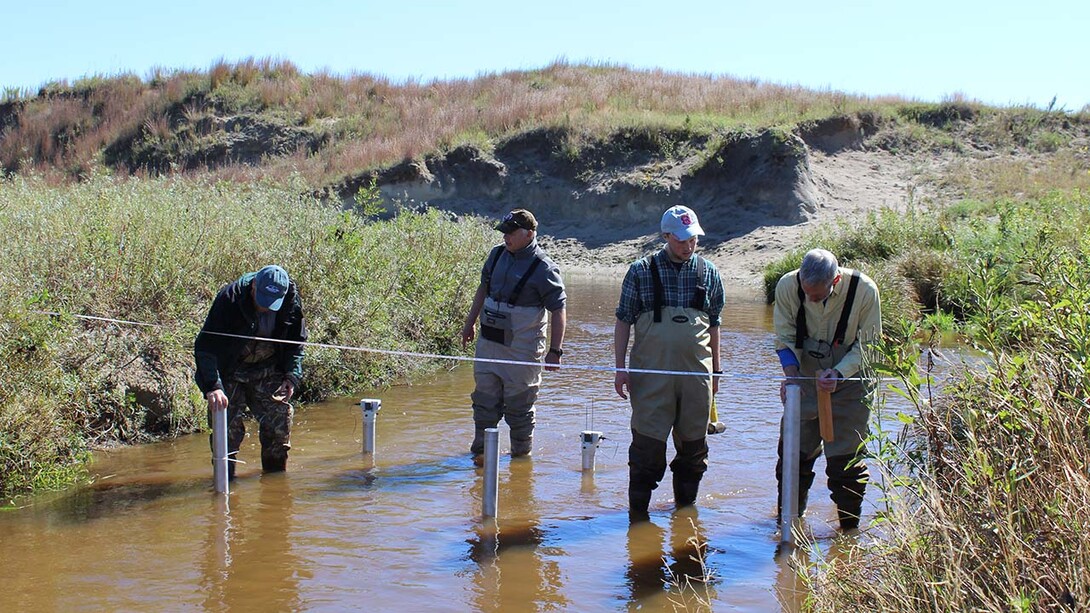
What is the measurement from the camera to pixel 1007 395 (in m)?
4.14

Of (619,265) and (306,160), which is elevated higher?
(306,160)

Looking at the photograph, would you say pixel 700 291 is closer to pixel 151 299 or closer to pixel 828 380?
→ pixel 828 380

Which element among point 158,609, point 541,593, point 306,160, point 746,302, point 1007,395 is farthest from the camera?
point 306,160

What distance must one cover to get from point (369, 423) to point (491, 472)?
6.75 ft

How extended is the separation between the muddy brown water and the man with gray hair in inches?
20.4

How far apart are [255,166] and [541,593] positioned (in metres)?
30.4

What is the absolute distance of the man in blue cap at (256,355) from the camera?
6.98 metres

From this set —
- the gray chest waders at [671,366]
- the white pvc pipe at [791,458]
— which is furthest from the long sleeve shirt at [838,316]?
the gray chest waders at [671,366]

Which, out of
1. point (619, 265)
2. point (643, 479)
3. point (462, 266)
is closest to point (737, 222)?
A: point (619, 265)

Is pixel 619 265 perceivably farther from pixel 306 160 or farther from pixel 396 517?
pixel 396 517

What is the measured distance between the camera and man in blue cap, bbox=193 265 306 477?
698 centimetres

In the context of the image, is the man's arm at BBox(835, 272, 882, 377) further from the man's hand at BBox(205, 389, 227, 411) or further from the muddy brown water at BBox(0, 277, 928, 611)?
the man's hand at BBox(205, 389, 227, 411)

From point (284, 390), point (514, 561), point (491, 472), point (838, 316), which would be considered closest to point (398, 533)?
point (491, 472)

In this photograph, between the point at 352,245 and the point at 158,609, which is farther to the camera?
the point at 352,245
